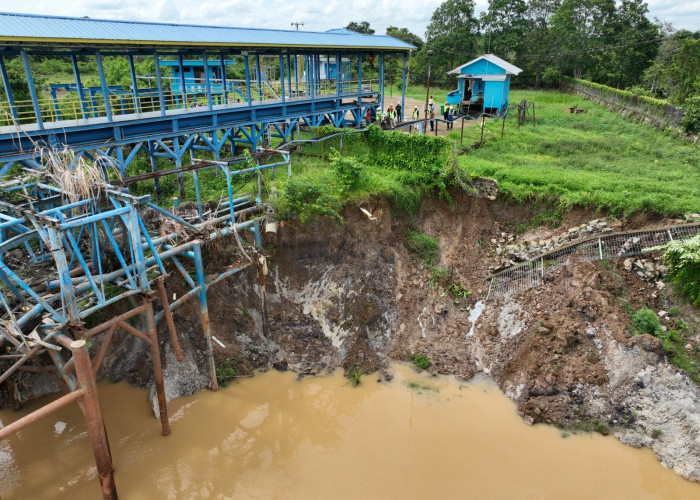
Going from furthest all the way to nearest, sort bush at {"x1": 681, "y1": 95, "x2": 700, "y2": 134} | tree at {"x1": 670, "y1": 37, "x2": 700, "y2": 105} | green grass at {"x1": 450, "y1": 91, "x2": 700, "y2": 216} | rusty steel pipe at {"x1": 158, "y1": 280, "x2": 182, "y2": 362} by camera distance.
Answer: tree at {"x1": 670, "y1": 37, "x2": 700, "y2": 105}, bush at {"x1": 681, "y1": 95, "x2": 700, "y2": 134}, green grass at {"x1": 450, "y1": 91, "x2": 700, "y2": 216}, rusty steel pipe at {"x1": 158, "y1": 280, "x2": 182, "y2": 362}

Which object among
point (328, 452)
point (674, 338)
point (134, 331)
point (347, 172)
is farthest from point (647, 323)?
point (134, 331)

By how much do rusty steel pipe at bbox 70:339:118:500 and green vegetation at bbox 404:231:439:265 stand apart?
1034 centimetres

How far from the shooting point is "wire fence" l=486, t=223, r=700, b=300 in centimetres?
1365

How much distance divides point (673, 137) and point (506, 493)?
23551 millimetres

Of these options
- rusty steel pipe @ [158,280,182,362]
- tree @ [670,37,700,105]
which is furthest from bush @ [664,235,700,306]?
tree @ [670,37,700,105]

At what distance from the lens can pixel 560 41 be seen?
4481 centimetres

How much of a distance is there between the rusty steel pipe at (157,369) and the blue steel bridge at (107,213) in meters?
0.03

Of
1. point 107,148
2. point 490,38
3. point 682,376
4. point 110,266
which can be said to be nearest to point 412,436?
point 682,376

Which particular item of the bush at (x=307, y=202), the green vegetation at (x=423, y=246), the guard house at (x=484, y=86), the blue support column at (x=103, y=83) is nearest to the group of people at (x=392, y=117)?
the guard house at (x=484, y=86)

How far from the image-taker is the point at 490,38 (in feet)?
159

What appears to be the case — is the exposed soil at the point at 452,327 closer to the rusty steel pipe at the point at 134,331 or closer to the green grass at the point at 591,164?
the green grass at the point at 591,164

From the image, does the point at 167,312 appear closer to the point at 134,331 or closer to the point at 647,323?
the point at 134,331

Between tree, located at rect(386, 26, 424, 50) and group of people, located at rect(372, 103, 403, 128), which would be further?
tree, located at rect(386, 26, 424, 50)

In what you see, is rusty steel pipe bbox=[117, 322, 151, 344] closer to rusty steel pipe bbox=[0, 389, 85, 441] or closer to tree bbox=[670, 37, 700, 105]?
rusty steel pipe bbox=[0, 389, 85, 441]
